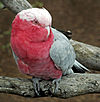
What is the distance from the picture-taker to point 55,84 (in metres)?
1.23

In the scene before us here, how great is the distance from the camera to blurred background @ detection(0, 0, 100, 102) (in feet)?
8.96

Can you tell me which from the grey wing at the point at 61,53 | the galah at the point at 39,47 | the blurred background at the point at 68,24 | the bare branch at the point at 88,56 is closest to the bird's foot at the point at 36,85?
the galah at the point at 39,47

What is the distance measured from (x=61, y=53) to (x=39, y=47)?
5.9 inches

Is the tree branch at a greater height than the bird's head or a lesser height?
lesser

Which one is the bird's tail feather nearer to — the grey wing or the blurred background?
the grey wing

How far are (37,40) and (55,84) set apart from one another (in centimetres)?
33

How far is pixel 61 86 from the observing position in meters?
1.20

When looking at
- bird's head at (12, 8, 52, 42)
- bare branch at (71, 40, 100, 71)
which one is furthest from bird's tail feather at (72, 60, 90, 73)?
bird's head at (12, 8, 52, 42)

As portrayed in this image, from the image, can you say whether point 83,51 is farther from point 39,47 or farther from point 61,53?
point 39,47

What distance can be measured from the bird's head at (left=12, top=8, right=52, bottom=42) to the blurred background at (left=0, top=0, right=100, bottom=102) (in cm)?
158

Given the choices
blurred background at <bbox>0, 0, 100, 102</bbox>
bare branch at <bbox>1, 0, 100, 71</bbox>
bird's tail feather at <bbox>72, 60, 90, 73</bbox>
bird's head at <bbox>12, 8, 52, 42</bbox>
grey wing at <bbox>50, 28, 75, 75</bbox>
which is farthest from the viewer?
blurred background at <bbox>0, 0, 100, 102</bbox>

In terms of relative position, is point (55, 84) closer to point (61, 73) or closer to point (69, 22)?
point (61, 73)

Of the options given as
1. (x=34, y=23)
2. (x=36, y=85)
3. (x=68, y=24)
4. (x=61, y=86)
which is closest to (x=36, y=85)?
(x=36, y=85)

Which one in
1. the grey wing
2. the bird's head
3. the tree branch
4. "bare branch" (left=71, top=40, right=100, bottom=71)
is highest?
the bird's head
